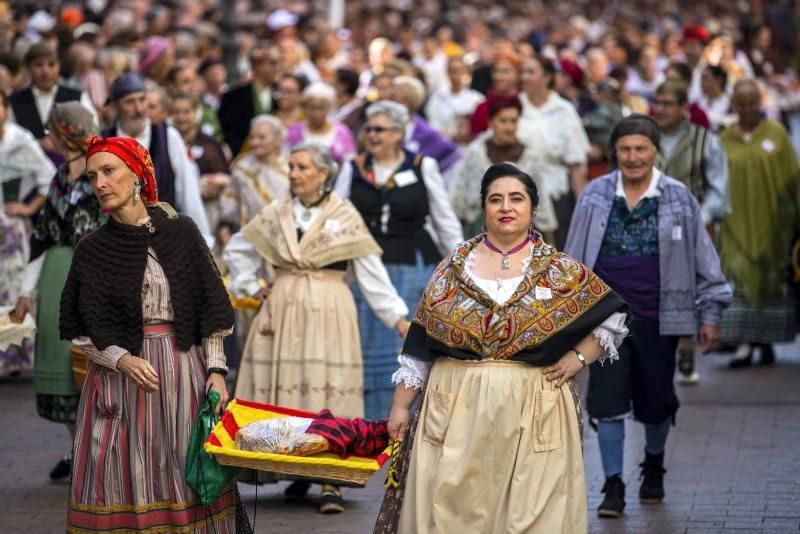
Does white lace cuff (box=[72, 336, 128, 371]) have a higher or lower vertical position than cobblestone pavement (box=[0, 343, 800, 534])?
higher

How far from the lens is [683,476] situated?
961cm

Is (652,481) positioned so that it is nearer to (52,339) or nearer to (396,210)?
(396,210)

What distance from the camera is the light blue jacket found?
8.58 m

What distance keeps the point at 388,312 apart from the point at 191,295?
86.8 inches

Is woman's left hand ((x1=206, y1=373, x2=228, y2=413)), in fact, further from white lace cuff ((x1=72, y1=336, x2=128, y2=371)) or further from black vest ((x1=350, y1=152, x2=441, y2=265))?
black vest ((x1=350, y1=152, x2=441, y2=265))

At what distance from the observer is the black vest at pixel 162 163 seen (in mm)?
9984

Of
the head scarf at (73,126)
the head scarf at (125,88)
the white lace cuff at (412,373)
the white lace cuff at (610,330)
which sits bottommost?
the white lace cuff at (412,373)

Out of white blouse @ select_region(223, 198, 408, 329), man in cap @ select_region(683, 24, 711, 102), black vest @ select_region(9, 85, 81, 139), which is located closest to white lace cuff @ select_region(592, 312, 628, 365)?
white blouse @ select_region(223, 198, 408, 329)

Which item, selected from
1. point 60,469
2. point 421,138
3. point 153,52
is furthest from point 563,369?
point 153,52

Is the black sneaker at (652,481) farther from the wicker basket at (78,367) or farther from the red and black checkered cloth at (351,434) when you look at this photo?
the wicker basket at (78,367)

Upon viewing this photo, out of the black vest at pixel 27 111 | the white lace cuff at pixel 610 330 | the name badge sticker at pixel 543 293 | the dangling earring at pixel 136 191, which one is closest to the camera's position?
the name badge sticker at pixel 543 293

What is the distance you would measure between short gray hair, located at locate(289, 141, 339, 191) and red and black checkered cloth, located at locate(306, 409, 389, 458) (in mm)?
2455

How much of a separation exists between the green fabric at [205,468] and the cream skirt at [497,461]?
2.56 feet

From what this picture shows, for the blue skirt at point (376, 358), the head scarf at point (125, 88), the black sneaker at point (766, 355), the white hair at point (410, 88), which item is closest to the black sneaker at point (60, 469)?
the blue skirt at point (376, 358)
